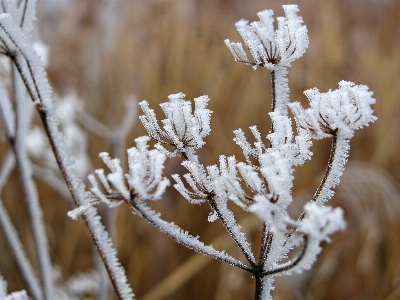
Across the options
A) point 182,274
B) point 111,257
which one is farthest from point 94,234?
point 182,274

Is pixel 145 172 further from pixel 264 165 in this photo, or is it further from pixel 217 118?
pixel 217 118

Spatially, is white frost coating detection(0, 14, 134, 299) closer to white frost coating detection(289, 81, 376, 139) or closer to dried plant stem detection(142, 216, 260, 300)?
white frost coating detection(289, 81, 376, 139)

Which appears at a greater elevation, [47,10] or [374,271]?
[47,10]

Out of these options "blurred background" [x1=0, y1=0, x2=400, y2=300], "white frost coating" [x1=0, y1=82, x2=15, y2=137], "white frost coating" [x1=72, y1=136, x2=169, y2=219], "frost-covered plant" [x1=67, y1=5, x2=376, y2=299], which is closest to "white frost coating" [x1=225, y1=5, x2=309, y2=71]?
"frost-covered plant" [x1=67, y1=5, x2=376, y2=299]

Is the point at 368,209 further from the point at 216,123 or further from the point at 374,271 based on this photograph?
the point at 216,123

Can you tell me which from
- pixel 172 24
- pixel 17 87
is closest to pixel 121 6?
pixel 172 24

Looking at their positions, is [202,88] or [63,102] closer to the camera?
[63,102]
